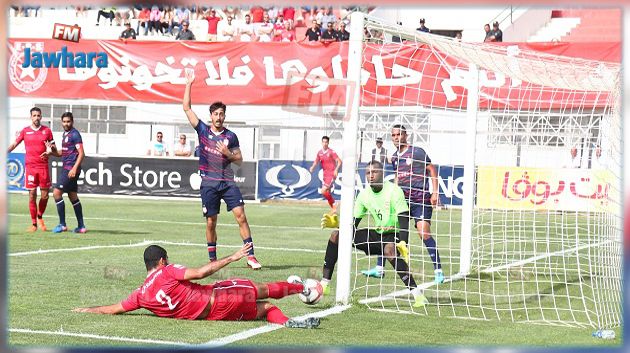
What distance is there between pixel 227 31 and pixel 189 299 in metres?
26.3

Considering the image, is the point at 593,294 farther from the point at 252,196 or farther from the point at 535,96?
the point at 252,196

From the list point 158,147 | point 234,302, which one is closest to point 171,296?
point 234,302

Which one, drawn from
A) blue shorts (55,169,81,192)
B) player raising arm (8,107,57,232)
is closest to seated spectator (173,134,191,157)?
player raising arm (8,107,57,232)

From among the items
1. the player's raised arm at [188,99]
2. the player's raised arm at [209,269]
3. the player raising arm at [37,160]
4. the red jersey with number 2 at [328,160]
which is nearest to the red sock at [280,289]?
the player's raised arm at [209,269]

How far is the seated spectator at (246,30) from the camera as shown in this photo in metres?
33.8

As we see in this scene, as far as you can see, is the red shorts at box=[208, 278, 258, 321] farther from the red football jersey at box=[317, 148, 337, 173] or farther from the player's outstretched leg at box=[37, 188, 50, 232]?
the red football jersey at box=[317, 148, 337, 173]

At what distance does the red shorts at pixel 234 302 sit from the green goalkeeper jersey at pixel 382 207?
2.56 meters

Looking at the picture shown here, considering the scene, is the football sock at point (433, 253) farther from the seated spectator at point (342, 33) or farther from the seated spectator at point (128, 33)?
the seated spectator at point (128, 33)

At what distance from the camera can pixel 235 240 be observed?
17922 millimetres

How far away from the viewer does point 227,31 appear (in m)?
34.3

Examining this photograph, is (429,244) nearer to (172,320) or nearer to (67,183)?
(172,320)

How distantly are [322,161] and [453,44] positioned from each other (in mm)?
16444

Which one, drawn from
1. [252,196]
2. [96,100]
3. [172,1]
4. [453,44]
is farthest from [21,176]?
[172,1]

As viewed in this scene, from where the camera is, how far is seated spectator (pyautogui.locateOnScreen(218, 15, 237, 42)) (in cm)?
3419
